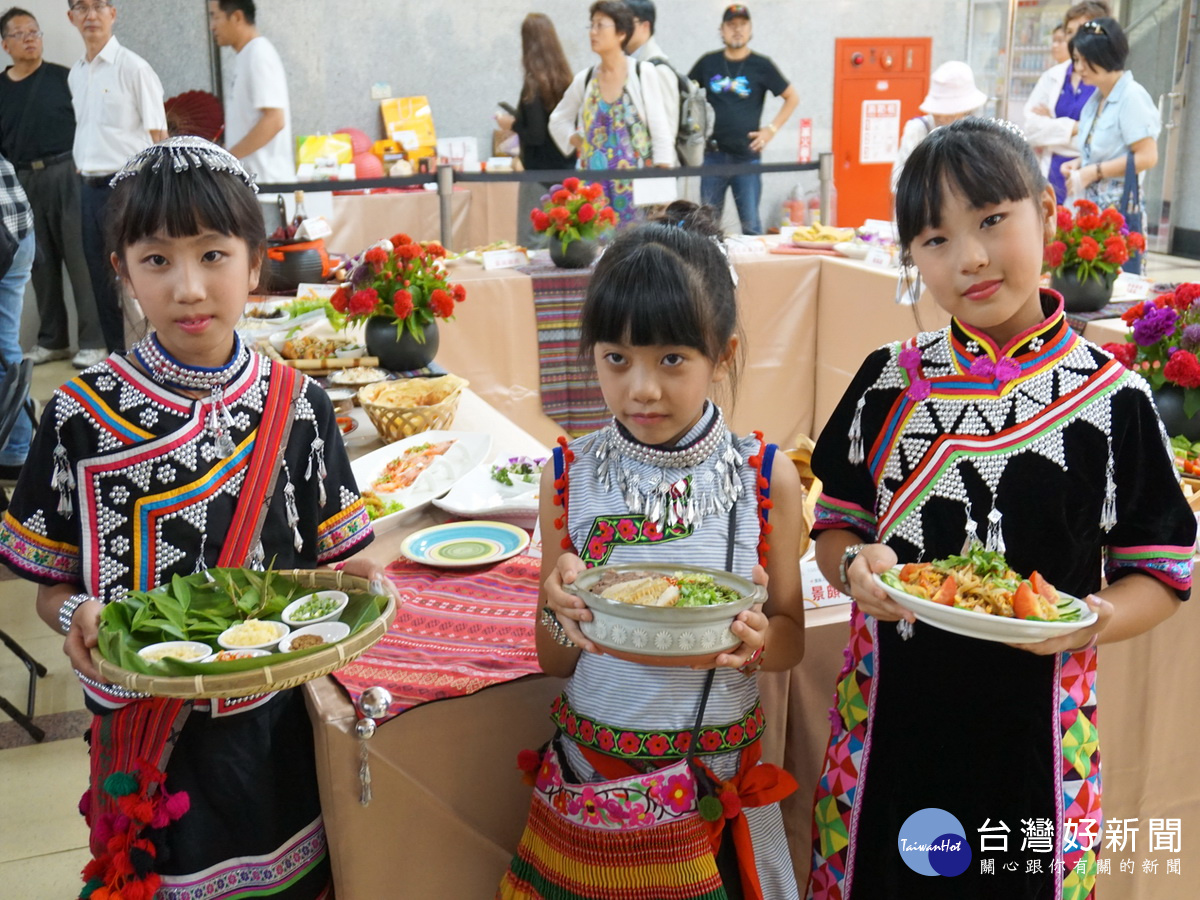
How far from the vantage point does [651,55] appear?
5.64 metres

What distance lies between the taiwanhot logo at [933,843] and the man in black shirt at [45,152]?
562 cm

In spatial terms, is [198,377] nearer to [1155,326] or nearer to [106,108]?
[1155,326]

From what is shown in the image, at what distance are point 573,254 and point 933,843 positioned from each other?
329cm

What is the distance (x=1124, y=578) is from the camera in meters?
1.24

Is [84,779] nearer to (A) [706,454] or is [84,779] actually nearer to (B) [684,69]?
(A) [706,454]

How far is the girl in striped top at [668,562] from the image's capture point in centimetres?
123

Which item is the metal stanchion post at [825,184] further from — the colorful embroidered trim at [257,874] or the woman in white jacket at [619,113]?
the colorful embroidered trim at [257,874]

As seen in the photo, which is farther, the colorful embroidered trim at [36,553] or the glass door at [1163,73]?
the glass door at [1163,73]

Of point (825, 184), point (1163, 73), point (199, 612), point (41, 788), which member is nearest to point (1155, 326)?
point (199, 612)

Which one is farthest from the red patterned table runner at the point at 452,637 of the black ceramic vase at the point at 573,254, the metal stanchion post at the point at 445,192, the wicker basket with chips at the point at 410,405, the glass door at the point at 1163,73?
the glass door at the point at 1163,73

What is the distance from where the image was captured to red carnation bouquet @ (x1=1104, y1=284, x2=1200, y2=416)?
6.86ft

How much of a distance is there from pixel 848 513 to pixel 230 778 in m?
0.81

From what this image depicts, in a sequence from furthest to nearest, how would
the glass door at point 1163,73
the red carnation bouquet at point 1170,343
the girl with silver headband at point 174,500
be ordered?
the glass door at point 1163,73 → the red carnation bouquet at point 1170,343 → the girl with silver headband at point 174,500

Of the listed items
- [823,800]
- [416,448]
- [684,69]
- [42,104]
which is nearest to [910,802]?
[823,800]
